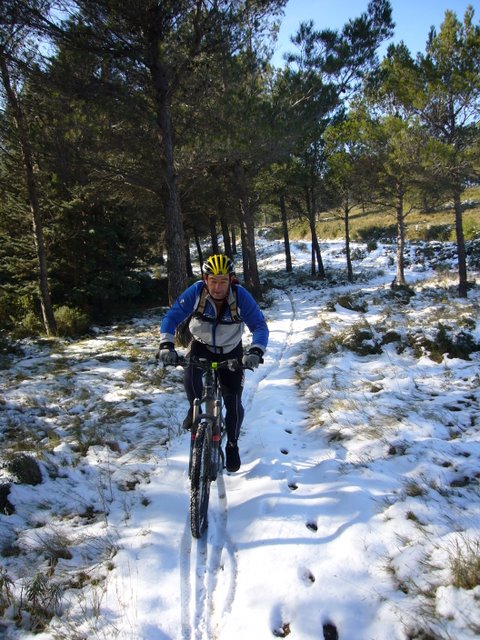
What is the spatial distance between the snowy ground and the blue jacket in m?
1.57

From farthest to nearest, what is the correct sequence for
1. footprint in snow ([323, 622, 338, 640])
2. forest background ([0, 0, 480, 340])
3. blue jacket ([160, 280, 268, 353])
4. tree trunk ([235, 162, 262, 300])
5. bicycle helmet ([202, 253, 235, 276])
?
tree trunk ([235, 162, 262, 300])
forest background ([0, 0, 480, 340])
blue jacket ([160, 280, 268, 353])
bicycle helmet ([202, 253, 235, 276])
footprint in snow ([323, 622, 338, 640])

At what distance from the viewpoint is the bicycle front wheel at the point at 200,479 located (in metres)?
3.52

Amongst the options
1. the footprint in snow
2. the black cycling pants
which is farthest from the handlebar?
the footprint in snow

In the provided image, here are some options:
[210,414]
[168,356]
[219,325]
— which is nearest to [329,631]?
[210,414]

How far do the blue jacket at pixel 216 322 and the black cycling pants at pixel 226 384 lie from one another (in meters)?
0.10

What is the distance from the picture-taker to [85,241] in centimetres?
1549

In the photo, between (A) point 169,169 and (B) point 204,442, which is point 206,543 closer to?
(B) point 204,442

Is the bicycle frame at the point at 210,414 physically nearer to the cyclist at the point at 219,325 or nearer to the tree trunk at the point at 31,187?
the cyclist at the point at 219,325

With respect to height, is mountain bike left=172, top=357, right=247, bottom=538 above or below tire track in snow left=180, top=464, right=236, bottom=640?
above

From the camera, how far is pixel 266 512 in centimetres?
385

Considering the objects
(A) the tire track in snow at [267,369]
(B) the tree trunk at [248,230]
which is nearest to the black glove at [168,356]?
(A) the tire track in snow at [267,369]

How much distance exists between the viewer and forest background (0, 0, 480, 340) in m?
8.20

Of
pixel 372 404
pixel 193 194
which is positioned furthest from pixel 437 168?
pixel 372 404

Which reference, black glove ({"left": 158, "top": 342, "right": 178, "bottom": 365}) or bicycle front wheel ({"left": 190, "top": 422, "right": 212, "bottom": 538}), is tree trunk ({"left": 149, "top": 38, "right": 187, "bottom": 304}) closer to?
black glove ({"left": 158, "top": 342, "right": 178, "bottom": 365})
